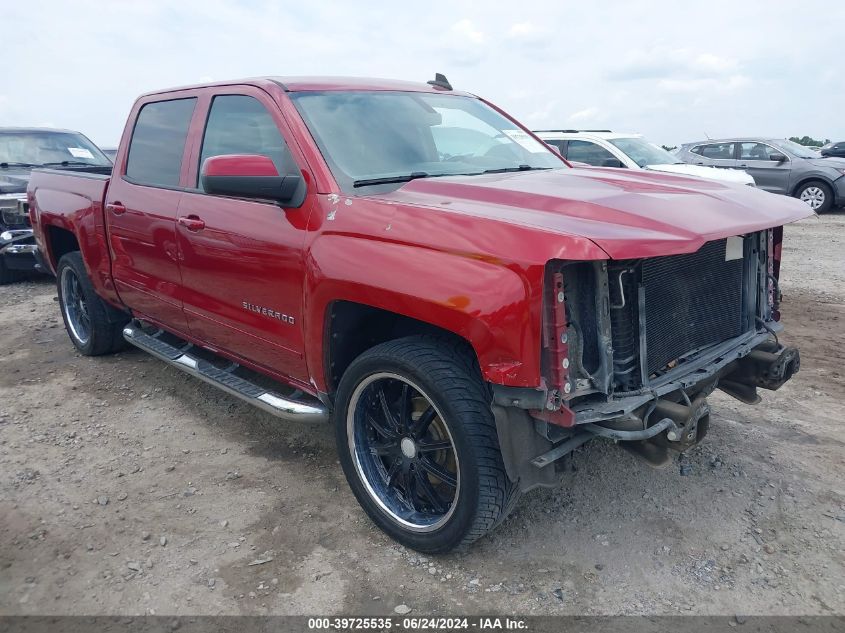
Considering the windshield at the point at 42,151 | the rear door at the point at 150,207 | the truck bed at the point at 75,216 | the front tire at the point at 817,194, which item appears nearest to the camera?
the rear door at the point at 150,207

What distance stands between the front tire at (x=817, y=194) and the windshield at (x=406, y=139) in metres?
12.1

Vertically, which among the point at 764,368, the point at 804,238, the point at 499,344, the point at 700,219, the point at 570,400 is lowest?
the point at 804,238

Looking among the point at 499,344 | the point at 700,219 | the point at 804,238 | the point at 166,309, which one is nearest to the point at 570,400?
the point at 499,344

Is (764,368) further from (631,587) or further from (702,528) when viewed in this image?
(631,587)

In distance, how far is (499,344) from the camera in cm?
232

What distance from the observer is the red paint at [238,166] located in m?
2.91

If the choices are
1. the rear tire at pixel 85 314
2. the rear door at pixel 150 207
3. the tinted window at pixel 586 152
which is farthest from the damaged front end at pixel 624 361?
the tinted window at pixel 586 152

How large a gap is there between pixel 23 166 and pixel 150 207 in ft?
19.3

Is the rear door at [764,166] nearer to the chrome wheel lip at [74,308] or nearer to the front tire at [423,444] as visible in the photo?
the chrome wheel lip at [74,308]

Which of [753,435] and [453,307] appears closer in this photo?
[453,307]

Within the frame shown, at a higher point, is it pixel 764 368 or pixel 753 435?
pixel 764 368

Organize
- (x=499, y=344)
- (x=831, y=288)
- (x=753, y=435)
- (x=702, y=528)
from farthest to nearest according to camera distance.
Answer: (x=831, y=288) < (x=753, y=435) < (x=702, y=528) < (x=499, y=344)

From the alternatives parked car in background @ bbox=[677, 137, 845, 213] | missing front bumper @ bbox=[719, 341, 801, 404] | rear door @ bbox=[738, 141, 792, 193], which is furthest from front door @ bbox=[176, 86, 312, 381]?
rear door @ bbox=[738, 141, 792, 193]

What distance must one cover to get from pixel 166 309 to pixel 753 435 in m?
3.56
